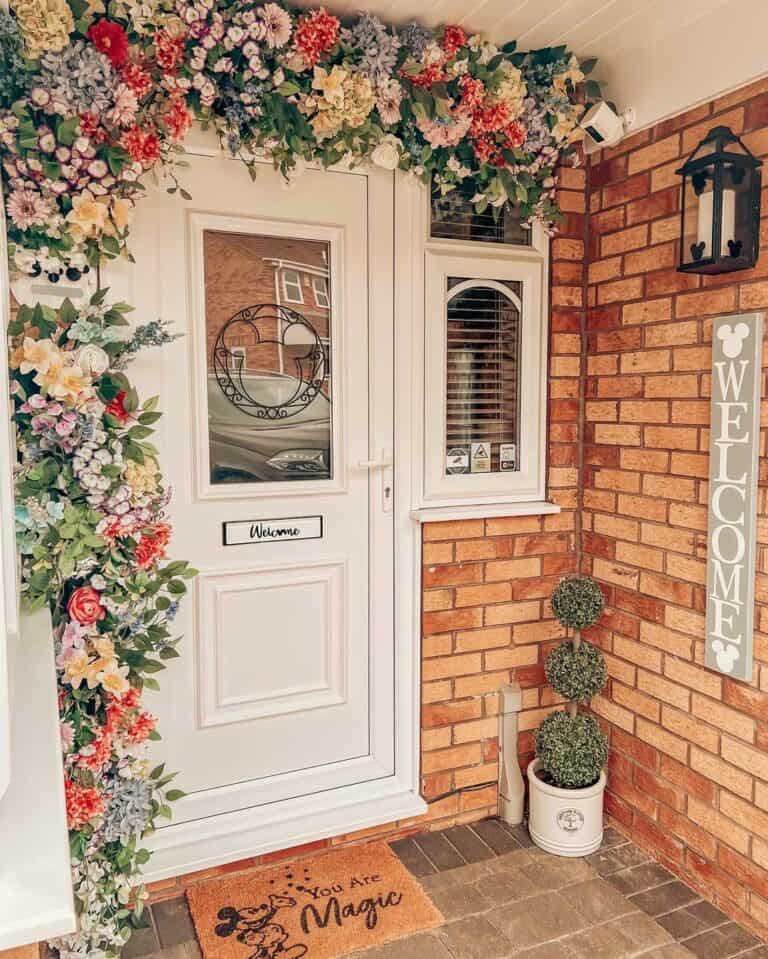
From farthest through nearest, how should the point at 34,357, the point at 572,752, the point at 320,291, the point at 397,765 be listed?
1. the point at 397,765
2. the point at 572,752
3. the point at 320,291
4. the point at 34,357

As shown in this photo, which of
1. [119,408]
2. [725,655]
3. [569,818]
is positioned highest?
[119,408]

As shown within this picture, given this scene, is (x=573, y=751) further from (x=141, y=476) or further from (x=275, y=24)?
(x=275, y=24)

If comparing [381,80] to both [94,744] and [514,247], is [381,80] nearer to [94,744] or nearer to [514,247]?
[514,247]

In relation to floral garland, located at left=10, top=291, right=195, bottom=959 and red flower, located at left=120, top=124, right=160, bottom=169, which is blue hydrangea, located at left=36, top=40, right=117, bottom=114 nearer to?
red flower, located at left=120, top=124, right=160, bottom=169

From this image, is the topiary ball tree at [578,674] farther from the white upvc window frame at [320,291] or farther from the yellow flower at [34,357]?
the yellow flower at [34,357]

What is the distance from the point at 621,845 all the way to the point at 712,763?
53 centimetres

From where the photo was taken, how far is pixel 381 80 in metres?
2.24

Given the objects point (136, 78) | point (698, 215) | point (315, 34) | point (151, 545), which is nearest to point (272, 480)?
point (151, 545)

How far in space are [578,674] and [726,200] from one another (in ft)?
5.04

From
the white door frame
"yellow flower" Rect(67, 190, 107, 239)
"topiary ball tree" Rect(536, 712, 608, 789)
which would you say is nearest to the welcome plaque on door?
the white door frame

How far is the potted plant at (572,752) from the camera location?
2.58m

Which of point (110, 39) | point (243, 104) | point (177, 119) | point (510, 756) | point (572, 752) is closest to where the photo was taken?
point (110, 39)

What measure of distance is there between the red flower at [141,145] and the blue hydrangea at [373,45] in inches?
25.3

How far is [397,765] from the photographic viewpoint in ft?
8.83
